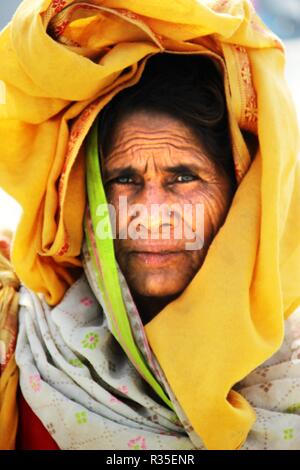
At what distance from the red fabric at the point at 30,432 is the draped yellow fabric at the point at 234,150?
1.06 feet

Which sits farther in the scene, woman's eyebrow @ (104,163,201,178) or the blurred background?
the blurred background

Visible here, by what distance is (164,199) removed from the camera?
184 cm

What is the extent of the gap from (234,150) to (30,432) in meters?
0.82

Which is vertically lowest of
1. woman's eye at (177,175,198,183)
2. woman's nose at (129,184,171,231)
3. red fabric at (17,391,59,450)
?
red fabric at (17,391,59,450)

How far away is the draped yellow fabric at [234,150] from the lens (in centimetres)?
170

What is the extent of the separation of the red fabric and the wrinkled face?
38 centimetres

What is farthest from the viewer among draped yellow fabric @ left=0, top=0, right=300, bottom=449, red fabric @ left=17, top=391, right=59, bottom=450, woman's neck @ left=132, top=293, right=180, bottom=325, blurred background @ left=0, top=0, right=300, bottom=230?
blurred background @ left=0, top=0, right=300, bottom=230

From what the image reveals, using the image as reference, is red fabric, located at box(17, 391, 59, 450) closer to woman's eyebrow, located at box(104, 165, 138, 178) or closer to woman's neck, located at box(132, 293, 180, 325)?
woman's neck, located at box(132, 293, 180, 325)

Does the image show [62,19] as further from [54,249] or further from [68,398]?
[68,398]

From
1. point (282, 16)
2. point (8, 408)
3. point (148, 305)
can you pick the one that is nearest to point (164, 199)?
point (148, 305)

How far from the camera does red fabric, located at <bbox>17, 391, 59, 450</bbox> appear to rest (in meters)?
1.80

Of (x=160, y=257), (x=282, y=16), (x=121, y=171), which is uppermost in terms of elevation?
(x=121, y=171)

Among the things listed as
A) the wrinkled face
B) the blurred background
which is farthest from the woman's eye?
the blurred background

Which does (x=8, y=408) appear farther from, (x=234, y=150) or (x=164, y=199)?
(x=234, y=150)
